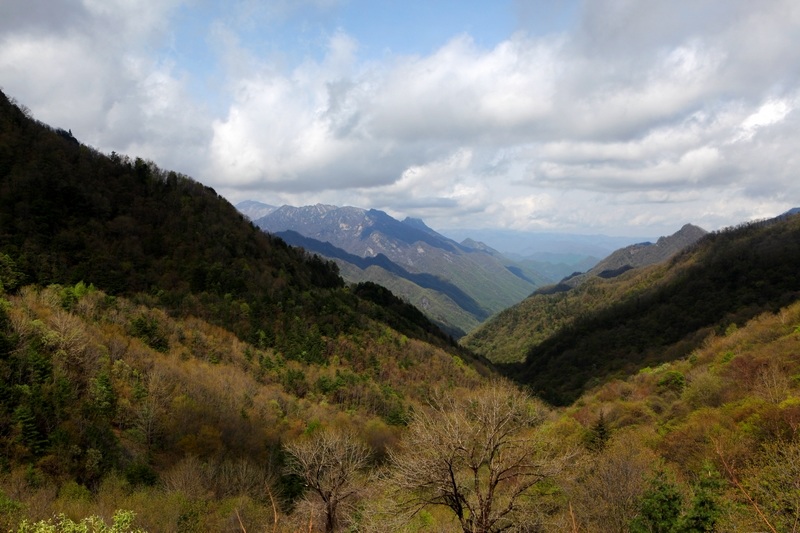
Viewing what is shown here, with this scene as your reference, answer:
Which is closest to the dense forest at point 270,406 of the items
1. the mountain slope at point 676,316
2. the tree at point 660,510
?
the tree at point 660,510

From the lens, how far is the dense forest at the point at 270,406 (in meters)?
18.9

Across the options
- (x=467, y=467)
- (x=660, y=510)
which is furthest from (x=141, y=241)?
(x=660, y=510)

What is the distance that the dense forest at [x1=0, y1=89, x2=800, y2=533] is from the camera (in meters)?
18.9

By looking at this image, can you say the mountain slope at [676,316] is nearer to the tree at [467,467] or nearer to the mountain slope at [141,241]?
the mountain slope at [141,241]

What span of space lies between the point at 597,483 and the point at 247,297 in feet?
249

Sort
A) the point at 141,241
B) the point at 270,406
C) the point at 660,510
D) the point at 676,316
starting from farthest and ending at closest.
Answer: the point at 676,316 < the point at 141,241 < the point at 270,406 < the point at 660,510

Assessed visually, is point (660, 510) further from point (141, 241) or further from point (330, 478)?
point (141, 241)

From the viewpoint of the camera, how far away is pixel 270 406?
5534 cm

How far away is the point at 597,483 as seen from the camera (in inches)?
1014

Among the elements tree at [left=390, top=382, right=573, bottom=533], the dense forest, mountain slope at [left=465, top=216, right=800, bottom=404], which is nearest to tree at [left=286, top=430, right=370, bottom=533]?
the dense forest

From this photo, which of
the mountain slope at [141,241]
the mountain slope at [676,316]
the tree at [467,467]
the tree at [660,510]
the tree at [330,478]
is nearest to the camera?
the tree at [467,467]

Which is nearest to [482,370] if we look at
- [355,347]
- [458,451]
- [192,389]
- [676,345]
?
[355,347]

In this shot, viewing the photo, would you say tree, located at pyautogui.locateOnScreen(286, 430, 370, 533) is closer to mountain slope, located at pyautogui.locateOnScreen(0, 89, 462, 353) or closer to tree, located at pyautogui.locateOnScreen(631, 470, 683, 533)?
Result: tree, located at pyautogui.locateOnScreen(631, 470, 683, 533)

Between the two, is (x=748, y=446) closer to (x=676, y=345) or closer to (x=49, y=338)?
(x=49, y=338)
